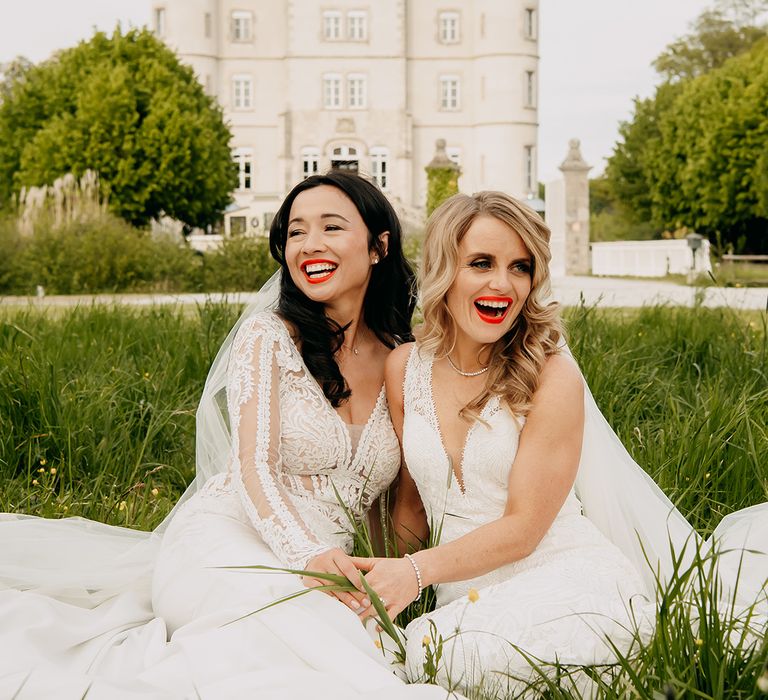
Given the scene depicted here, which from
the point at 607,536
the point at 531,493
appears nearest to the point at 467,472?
the point at 531,493

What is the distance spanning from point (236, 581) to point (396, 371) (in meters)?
0.84

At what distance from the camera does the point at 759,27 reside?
148 ft

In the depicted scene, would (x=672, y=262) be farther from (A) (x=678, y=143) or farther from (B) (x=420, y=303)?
(B) (x=420, y=303)

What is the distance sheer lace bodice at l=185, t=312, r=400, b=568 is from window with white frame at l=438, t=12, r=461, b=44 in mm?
45562

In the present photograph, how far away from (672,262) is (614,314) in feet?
59.8

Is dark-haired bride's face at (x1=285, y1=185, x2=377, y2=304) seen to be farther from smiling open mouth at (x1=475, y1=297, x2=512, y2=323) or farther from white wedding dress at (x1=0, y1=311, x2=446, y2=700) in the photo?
smiling open mouth at (x1=475, y1=297, x2=512, y2=323)

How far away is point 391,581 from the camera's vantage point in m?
2.60

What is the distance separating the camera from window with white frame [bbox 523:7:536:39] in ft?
151

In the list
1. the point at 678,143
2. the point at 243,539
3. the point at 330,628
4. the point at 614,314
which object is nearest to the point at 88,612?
the point at 243,539

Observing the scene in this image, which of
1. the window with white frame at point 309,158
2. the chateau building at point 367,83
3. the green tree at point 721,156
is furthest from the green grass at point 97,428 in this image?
the window with white frame at point 309,158

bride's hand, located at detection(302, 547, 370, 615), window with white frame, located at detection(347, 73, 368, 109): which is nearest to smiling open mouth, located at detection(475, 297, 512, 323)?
bride's hand, located at detection(302, 547, 370, 615)

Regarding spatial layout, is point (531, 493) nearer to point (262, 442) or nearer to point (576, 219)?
point (262, 442)

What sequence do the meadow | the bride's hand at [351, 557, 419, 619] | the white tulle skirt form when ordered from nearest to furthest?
the white tulle skirt < the bride's hand at [351, 557, 419, 619] < the meadow

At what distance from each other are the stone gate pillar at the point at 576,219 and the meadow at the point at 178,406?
2269cm
